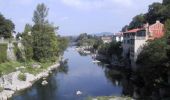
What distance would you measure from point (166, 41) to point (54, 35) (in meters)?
30.6

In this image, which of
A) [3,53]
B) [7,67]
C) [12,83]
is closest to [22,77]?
[12,83]

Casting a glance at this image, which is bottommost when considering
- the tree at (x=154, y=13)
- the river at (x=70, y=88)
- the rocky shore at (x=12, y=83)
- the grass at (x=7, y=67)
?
the river at (x=70, y=88)

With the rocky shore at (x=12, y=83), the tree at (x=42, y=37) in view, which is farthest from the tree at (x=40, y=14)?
the rocky shore at (x=12, y=83)

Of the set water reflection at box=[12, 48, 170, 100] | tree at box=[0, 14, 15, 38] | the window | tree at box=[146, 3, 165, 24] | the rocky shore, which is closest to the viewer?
water reflection at box=[12, 48, 170, 100]

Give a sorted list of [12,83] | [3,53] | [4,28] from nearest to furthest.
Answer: [12,83] < [3,53] < [4,28]

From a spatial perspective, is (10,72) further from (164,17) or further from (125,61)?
(164,17)

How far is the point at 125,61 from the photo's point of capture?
5666 centimetres

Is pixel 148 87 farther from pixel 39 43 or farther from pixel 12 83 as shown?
pixel 39 43

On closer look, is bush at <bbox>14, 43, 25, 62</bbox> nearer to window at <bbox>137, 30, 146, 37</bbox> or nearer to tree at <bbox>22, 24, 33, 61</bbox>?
tree at <bbox>22, 24, 33, 61</bbox>

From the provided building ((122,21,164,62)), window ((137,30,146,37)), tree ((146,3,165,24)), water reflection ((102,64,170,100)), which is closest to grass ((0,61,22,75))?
water reflection ((102,64,170,100))

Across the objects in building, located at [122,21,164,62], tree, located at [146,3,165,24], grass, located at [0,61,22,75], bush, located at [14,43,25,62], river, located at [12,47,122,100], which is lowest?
river, located at [12,47,122,100]

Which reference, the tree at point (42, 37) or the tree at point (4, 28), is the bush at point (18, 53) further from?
the tree at point (4, 28)

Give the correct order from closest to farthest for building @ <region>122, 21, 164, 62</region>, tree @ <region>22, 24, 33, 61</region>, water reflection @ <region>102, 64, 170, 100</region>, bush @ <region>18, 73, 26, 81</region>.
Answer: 1. water reflection @ <region>102, 64, 170, 100</region>
2. bush @ <region>18, 73, 26, 81</region>
3. building @ <region>122, 21, 164, 62</region>
4. tree @ <region>22, 24, 33, 61</region>

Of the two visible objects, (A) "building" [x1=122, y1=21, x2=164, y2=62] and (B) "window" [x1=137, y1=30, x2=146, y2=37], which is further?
(B) "window" [x1=137, y1=30, x2=146, y2=37]
